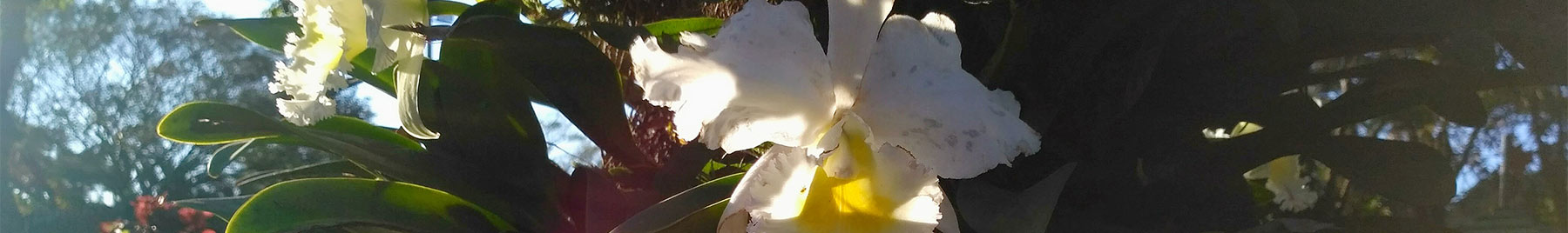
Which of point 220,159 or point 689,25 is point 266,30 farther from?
point 689,25

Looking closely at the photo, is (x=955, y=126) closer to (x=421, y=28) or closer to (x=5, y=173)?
(x=421, y=28)

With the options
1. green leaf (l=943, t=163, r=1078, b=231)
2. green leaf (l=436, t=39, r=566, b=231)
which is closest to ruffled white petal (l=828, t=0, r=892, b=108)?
green leaf (l=943, t=163, r=1078, b=231)

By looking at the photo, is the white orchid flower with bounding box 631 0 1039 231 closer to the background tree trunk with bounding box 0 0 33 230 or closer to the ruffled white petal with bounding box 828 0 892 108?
the ruffled white petal with bounding box 828 0 892 108

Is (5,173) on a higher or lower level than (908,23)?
lower

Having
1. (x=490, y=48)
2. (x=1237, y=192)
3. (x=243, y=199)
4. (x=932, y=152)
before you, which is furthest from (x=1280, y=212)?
(x=243, y=199)

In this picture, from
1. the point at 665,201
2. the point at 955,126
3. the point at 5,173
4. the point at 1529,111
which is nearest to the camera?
the point at 955,126

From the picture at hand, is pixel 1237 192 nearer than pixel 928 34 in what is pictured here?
No

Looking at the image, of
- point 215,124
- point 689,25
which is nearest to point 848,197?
point 689,25

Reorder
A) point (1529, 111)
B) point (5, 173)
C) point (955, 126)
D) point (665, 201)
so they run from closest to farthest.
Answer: point (955, 126)
point (665, 201)
point (1529, 111)
point (5, 173)
